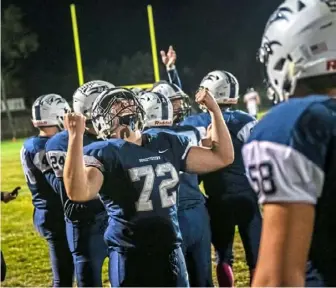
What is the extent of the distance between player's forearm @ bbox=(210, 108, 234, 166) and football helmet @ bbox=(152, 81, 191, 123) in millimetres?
1901

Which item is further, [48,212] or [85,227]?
[48,212]

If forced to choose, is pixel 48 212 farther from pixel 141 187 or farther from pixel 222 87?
pixel 141 187

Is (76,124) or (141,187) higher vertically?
(76,124)

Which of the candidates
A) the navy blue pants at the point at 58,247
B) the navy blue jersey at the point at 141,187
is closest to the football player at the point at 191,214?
the navy blue pants at the point at 58,247

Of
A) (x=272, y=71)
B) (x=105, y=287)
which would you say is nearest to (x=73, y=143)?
(x=272, y=71)

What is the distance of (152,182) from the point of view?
8.91 feet

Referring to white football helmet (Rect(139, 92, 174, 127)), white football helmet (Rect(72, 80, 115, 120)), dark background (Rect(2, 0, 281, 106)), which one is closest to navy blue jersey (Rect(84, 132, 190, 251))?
white football helmet (Rect(72, 80, 115, 120))

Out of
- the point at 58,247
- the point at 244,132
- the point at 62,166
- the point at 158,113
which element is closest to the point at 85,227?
the point at 62,166

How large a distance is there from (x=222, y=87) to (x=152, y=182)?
1.96 meters

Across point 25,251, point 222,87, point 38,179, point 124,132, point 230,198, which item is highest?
point 222,87

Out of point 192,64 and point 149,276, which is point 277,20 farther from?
point 192,64

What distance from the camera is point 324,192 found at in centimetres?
131

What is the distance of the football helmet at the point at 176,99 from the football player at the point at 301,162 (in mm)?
3378

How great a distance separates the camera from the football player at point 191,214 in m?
3.85
